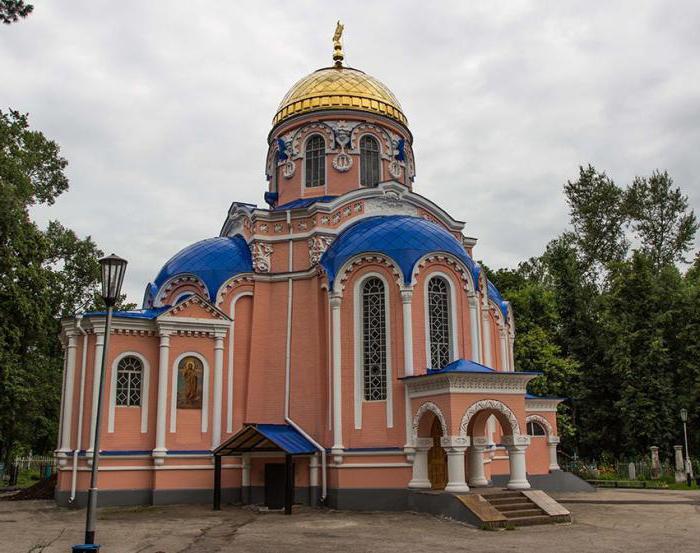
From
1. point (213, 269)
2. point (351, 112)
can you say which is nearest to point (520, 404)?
point (213, 269)

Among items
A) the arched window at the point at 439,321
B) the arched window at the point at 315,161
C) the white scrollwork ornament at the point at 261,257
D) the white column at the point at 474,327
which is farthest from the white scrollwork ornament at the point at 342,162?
the white column at the point at 474,327

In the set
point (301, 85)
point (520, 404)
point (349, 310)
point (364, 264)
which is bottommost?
point (520, 404)

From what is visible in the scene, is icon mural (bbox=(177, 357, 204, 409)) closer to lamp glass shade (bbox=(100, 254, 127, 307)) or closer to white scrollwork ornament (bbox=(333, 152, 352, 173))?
white scrollwork ornament (bbox=(333, 152, 352, 173))

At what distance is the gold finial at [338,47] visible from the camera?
83.5ft

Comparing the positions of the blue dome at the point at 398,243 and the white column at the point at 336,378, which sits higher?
the blue dome at the point at 398,243

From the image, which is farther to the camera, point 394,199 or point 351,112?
point 351,112

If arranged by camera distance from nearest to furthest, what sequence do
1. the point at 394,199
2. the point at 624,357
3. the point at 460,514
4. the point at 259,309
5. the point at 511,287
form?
the point at 460,514
the point at 259,309
the point at 394,199
the point at 624,357
the point at 511,287

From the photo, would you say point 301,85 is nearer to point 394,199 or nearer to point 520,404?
point 394,199

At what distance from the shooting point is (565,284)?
108ft

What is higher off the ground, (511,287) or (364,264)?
(511,287)

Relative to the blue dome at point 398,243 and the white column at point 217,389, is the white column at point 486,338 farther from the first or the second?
the white column at point 217,389

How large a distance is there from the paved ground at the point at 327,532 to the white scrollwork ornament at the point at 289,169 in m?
11.1

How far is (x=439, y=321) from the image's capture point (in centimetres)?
1803

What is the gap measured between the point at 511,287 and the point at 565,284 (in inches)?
123
